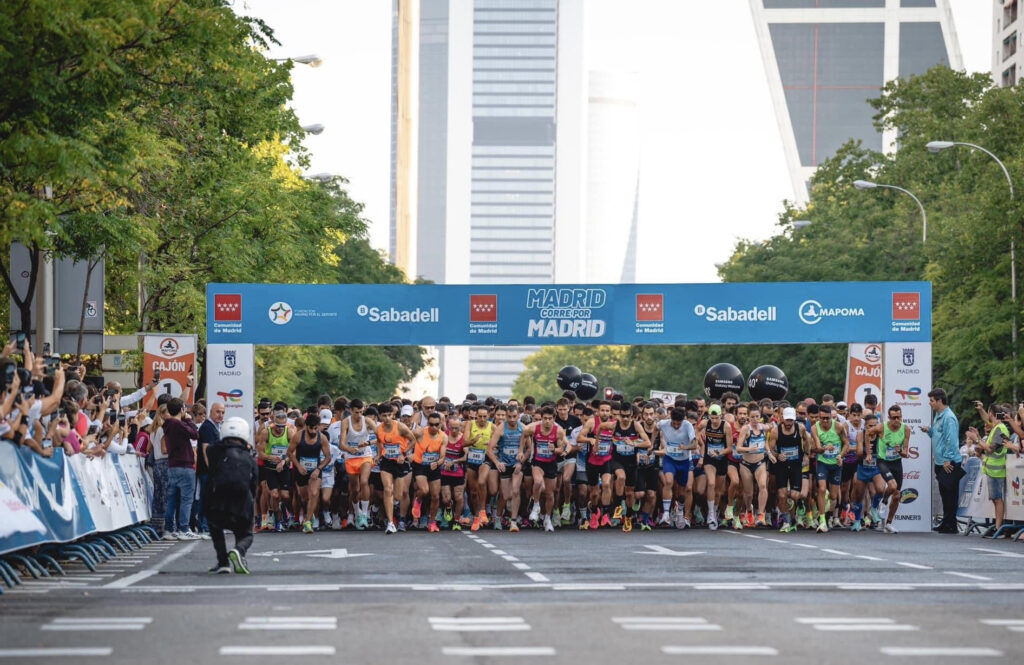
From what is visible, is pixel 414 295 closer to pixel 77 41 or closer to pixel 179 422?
pixel 179 422

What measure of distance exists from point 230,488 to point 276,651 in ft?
21.3

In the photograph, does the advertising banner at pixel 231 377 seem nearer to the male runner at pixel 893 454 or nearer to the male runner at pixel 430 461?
the male runner at pixel 430 461

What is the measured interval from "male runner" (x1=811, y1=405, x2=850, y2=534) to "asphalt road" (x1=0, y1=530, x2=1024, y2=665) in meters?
6.27

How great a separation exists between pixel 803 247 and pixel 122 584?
5054 centimetres

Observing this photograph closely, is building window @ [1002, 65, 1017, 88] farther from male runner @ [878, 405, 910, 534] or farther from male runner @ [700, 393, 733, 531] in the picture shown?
male runner @ [700, 393, 733, 531]

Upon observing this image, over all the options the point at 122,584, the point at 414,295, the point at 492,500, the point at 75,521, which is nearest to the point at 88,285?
the point at 414,295

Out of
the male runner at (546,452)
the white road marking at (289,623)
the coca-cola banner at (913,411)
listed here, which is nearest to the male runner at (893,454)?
the coca-cola banner at (913,411)

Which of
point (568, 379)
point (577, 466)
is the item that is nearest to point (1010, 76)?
point (568, 379)

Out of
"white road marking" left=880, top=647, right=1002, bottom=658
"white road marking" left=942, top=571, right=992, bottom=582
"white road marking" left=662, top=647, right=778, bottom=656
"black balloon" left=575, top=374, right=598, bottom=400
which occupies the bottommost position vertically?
"white road marking" left=942, top=571, right=992, bottom=582

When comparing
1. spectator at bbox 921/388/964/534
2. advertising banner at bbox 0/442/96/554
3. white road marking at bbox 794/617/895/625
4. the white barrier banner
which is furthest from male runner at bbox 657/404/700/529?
white road marking at bbox 794/617/895/625

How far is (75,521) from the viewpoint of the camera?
55.7 feet

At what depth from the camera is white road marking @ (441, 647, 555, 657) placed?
9242mm

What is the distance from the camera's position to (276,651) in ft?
30.8

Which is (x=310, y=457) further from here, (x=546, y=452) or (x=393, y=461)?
(x=546, y=452)
